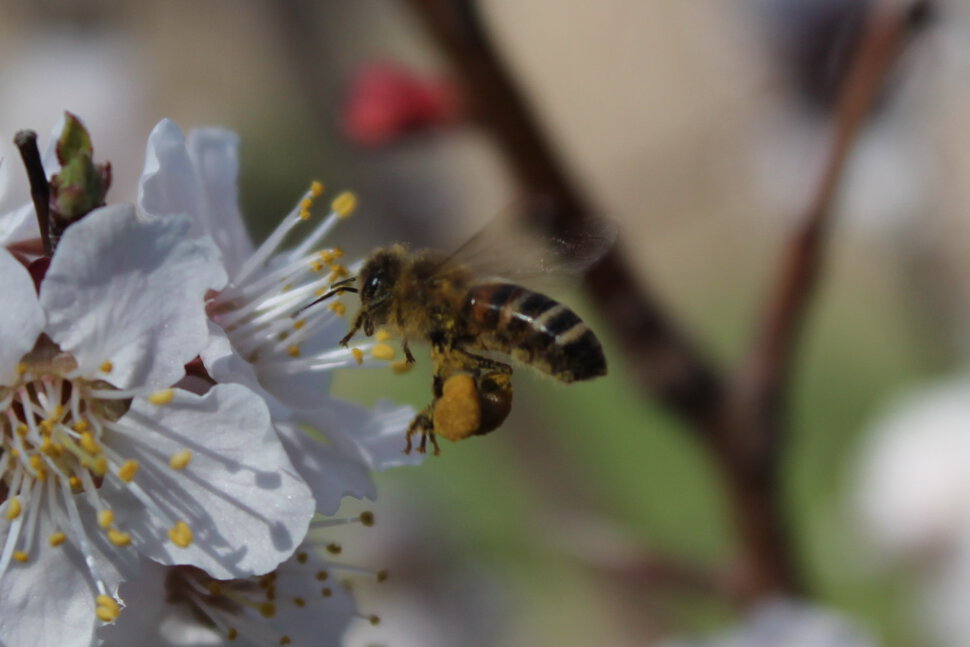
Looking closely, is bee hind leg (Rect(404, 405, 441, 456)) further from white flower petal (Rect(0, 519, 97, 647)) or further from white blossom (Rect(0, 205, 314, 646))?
white flower petal (Rect(0, 519, 97, 647))

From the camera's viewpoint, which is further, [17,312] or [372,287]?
[372,287]

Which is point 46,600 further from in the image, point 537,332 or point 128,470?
point 537,332

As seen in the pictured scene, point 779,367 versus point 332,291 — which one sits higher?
point 779,367

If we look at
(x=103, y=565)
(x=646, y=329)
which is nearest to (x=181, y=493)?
(x=103, y=565)

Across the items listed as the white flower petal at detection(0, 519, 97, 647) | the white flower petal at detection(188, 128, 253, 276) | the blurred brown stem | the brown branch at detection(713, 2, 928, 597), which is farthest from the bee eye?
the brown branch at detection(713, 2, 928, 597)

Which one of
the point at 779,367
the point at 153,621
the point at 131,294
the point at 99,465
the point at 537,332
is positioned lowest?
the point at 153,621

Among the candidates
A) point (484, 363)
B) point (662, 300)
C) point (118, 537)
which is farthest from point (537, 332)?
point (662, 300)

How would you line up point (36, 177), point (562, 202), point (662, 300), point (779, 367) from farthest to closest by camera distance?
point (662, 300) < point (779, 367) < point (562, 202) < point (36, 177)

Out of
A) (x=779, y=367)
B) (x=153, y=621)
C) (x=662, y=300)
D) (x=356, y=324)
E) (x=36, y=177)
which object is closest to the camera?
(x=36, y=177)
